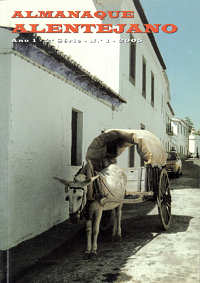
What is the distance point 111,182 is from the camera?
6.79 meters

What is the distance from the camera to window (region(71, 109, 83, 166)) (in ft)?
31.9

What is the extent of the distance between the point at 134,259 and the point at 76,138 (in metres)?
4.70

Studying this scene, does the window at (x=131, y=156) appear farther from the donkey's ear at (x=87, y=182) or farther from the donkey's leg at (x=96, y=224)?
the donkey's ear at (x=87, y=182)

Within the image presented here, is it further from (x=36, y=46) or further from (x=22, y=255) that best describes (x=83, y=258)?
(x=36, y=46)

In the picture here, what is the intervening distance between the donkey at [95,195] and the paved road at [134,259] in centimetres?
38

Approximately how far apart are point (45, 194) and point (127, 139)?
2.18 meters

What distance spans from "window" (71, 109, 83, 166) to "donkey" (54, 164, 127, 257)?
2.54m

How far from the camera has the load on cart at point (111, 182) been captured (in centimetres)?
597

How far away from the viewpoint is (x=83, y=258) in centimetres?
590

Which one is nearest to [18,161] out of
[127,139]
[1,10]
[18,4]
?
[127,139]

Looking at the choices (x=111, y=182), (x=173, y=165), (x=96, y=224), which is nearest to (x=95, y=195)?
(x=96, y=224)

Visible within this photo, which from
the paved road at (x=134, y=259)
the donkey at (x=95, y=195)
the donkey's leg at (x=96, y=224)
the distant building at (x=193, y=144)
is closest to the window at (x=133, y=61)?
the paved road at (x=134, y=259)

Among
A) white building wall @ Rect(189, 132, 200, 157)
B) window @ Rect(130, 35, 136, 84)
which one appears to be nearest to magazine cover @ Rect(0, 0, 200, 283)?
window @ Rect(130, 35, 136, 84)

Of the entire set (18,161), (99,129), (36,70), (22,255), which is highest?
(36,70)
